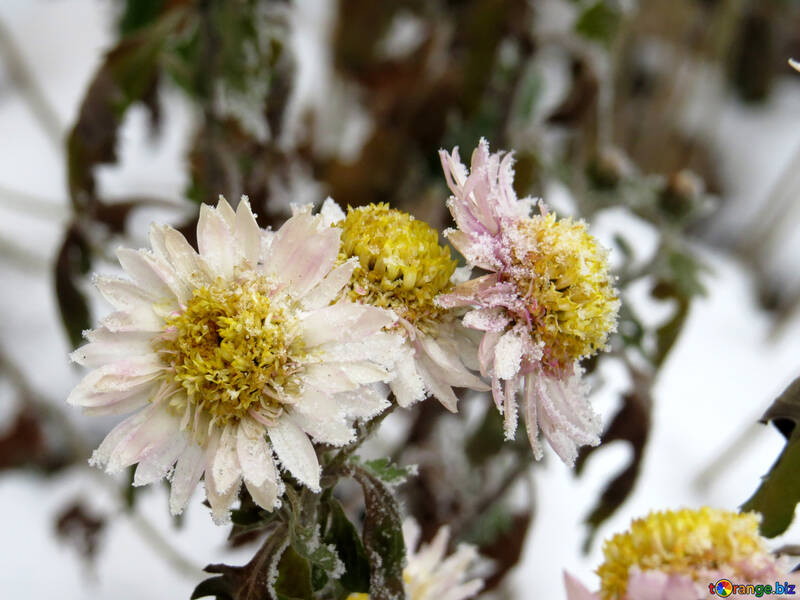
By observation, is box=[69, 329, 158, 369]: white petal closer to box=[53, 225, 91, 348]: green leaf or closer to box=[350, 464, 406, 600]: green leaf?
box=[350, 464, 406, 600]: green leaf

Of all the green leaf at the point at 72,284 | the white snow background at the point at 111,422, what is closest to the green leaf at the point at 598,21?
the white snow background at the point at 111,422

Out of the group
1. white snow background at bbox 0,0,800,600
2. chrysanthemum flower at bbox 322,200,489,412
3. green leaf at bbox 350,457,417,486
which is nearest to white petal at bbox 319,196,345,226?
chrysanthemum flower at bbox 322,200,489,412

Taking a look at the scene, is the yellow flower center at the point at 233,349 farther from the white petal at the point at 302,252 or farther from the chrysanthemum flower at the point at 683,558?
the chrysanthemum flower at the point at 683,558

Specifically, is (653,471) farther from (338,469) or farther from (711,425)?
(338,469)

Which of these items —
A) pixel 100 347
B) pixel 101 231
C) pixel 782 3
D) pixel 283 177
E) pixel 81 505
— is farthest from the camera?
pixel 782 3

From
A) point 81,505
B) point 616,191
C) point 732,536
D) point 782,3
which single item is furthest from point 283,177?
point 782,3

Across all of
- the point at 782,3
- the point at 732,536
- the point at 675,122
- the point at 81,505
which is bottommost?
the point at 732,536
